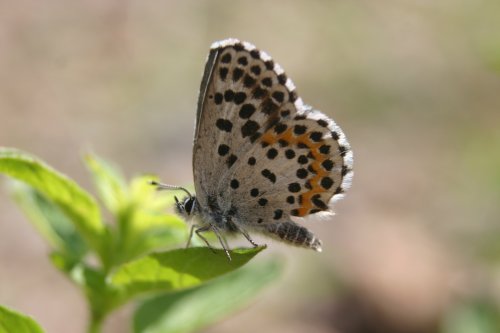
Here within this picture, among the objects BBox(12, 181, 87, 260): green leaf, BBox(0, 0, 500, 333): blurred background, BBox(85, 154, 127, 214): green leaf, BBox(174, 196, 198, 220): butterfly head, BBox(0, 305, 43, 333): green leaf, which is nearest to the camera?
BBox(0, 305, 43, 333): green leaf

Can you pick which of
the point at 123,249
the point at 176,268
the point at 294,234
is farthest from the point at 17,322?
the point at 294,234

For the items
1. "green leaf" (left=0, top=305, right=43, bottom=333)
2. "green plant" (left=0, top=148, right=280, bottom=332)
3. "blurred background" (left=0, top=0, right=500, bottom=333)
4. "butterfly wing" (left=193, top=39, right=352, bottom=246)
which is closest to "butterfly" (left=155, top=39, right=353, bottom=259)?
"butterfly wing" (left=193, top=39, right=352, bottom=246)

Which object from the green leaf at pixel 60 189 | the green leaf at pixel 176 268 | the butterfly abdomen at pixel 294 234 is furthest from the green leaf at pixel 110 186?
the butterfly abdomen at pixel 294 234

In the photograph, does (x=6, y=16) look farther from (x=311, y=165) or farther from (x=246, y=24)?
(x=311, y=165)

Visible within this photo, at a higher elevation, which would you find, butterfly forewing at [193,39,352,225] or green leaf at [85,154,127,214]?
butterfly forewing at [193,39,352,225]

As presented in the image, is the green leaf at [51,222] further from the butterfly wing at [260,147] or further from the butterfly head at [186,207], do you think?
the butterfly wing at [260,147]

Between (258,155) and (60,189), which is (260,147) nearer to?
(258,155)

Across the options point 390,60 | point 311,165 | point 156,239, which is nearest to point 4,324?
point 156,239

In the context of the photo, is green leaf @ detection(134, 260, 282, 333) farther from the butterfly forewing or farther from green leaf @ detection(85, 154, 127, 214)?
green leaf @ detection(85, 154, 127, 214)
